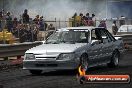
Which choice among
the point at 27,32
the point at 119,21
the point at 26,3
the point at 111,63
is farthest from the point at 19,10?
the point at 111,63

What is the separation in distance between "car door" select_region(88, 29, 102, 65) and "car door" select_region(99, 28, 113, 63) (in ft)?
0.75

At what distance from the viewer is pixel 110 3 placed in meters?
38.9

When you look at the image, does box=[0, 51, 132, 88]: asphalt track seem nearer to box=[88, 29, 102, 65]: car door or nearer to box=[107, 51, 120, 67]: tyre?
box=[88, 29, 102, 65]: car door

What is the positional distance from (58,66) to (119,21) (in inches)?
801

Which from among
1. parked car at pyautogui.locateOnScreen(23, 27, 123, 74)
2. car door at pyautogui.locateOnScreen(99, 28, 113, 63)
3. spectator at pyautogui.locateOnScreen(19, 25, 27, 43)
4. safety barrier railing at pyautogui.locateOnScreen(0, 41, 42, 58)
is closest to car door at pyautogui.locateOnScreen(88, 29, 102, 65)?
parked car at pyautogui.locateOnScreen(23, 27, 123, 74)

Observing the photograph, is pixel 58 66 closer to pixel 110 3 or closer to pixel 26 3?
pixel 110 3

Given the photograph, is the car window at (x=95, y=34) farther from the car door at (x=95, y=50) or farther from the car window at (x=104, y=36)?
the car window at (x=104, y=36)

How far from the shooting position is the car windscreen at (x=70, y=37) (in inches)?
539

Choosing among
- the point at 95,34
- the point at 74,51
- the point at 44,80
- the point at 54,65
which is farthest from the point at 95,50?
the point at 44,80

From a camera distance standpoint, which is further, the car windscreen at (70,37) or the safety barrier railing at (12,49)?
the safety barrier railing at (12,49)

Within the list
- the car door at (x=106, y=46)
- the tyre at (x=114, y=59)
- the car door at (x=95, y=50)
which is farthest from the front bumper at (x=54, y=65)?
the tyre at (x=114, y=59)

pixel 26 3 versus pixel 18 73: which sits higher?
pixel 26 3

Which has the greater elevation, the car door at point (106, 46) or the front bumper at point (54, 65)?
the car door at point (106, 46)

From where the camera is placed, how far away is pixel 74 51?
1270 cm
